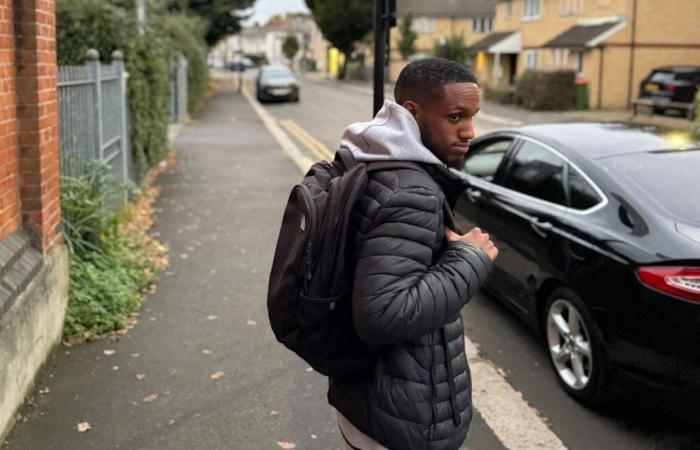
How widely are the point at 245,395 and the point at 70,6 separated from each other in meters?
6.33

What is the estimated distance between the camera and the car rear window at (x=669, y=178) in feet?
13.1

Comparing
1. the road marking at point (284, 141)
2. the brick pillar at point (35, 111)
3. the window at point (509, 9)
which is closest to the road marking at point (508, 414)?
the brick pillar at point (35, 111)

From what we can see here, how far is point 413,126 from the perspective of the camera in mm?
2105

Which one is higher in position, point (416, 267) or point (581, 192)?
point (416, 267)

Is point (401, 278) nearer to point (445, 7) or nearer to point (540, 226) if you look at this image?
point (540, 226)

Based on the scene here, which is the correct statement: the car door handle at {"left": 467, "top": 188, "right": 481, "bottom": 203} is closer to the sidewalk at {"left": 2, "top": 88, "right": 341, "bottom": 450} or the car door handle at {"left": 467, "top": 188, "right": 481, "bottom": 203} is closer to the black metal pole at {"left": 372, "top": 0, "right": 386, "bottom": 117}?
the sidewalk at {"left": 2, "top": 88, "right": 341, "bottom": 450}

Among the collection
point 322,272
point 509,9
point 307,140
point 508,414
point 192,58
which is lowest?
point 508,414

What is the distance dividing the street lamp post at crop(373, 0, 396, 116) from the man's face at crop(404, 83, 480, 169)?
1758 millimetres

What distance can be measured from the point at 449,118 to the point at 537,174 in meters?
3.23

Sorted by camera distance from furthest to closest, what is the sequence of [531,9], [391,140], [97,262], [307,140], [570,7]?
[531,9], [570,7], [307,140], [97,262], [391,140]

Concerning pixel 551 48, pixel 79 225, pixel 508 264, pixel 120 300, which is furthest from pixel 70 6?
pixel 551 48

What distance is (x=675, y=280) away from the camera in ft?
11.4

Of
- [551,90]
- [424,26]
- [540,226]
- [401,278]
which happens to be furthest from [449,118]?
[424,26]

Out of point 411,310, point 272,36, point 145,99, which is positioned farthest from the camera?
point 272,36
